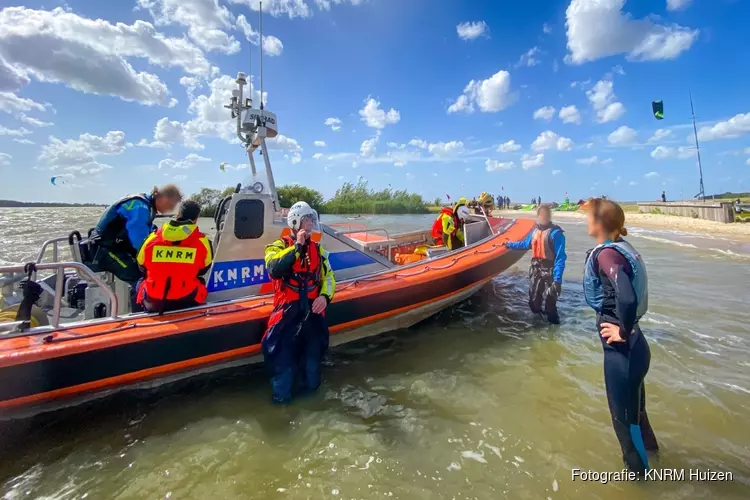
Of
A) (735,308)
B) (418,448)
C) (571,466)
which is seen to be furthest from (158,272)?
(735,308)

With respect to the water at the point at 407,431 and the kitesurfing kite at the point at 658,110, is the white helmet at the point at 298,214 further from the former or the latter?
the kitesurfing kite at the point at 658,110

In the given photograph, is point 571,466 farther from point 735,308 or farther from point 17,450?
point 735,308

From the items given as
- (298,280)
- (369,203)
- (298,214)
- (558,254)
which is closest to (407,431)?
(298,280)

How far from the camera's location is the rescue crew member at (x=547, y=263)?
4359mm

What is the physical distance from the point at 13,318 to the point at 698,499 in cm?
452

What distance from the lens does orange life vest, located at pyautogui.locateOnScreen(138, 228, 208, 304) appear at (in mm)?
2596

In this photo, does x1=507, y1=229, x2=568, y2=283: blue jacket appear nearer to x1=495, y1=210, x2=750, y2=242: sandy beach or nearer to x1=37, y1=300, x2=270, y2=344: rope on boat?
x1=37, y1=300, x2=270, y2=344: rope on boat

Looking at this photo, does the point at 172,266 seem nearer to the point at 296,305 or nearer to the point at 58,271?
the point at 58,271

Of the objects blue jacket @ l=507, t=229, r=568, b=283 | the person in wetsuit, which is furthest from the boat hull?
the person in wetsuit

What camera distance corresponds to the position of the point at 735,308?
5266 mm

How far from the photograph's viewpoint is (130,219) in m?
2.83

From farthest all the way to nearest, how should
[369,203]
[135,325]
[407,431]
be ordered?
1. [369,203]
2. [135,325]
3. [407,431]

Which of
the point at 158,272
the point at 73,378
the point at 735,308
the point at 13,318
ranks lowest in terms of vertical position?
the point at 735,308

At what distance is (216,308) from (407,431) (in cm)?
176
